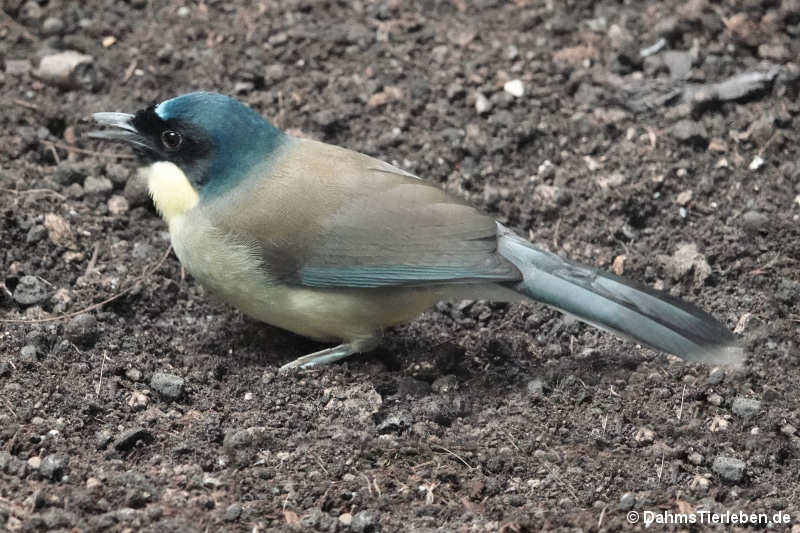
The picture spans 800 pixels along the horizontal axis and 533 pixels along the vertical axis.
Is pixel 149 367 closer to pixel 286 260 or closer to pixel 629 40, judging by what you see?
pixel 286 260

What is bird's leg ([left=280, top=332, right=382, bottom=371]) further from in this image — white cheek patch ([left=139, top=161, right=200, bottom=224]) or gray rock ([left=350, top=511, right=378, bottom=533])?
gray rock ([left=350, top=511, right=378, bottom=533])

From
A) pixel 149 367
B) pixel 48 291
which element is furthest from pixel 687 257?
pixel 48 291

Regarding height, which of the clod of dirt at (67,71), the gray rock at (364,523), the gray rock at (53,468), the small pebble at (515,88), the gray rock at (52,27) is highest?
the gray rock at (52,27)

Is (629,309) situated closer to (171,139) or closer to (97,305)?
(171,139)

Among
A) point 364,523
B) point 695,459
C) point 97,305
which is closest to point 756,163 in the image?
point 695,459

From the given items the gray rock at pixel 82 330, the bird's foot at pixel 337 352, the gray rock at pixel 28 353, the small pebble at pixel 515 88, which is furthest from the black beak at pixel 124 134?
the small pebble at pixel 515 88

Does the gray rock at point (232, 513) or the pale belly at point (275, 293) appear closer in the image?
the gray rock at point (232, 513)

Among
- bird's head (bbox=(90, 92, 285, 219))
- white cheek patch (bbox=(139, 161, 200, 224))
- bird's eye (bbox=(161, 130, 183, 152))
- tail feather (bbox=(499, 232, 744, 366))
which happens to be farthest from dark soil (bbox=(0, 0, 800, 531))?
bird's eye (bbox=(161, 130, 183, 152))

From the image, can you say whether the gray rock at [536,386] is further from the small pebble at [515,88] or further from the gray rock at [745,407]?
the small pebble at [515,88]
